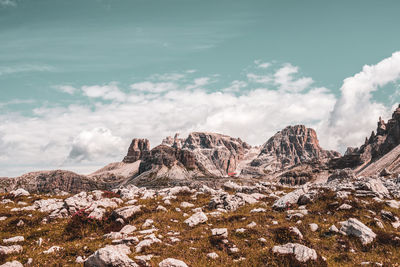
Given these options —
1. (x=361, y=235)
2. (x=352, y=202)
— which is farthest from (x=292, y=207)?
(x=361, y=235)

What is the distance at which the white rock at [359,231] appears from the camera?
15.2 metres

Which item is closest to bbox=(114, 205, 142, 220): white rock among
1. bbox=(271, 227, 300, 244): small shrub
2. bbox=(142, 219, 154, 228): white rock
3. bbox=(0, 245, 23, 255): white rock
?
bbox=(142, 219, 154, 228): white rock

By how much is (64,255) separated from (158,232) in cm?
587

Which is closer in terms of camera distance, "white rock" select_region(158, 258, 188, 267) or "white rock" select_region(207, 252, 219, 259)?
"white rock" select_region(158, 258, 188, 267)

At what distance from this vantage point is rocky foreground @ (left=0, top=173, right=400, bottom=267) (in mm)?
12672

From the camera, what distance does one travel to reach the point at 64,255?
1411 centimetres

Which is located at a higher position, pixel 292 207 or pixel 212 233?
Result: pixel 292 207

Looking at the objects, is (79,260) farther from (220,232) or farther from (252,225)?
(252,225)

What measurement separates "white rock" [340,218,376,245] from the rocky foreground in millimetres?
58

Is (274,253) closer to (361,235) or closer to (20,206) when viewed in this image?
(361,235)

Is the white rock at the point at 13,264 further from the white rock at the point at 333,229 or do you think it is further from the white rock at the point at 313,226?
the white rock at the point at 333,229

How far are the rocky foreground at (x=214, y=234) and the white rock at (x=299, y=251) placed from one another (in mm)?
46

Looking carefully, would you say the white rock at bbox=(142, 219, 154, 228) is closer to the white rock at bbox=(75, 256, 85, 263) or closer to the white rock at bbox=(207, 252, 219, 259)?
the white rock at bbox=(75, 256, 85, 263)

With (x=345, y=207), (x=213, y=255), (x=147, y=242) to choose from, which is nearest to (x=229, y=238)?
(x=213, y=255)
